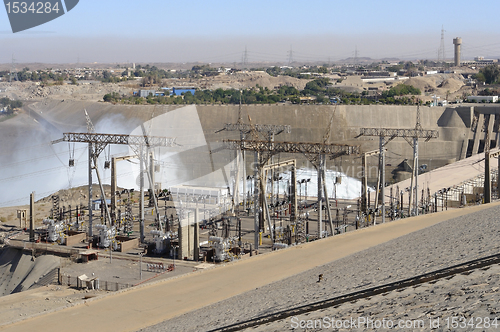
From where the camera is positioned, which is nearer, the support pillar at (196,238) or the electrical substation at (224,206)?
the support pillar at (196,238)

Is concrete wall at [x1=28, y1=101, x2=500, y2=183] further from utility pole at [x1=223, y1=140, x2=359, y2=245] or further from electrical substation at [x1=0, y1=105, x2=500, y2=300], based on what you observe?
utility pole at [x1=223, y1=140, x2=359, y2=245]

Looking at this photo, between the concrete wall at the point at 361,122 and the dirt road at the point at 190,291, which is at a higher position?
the concrete wall at the point at 361,122

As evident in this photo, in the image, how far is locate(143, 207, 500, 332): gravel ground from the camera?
30.7 ft

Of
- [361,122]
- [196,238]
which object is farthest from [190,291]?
[361,122]

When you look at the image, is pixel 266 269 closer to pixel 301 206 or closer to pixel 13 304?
pixel 13 304

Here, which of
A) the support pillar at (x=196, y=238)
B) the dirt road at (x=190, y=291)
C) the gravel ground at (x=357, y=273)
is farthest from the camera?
the support pillar at (x=196, y=238)

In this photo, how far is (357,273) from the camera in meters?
11.1

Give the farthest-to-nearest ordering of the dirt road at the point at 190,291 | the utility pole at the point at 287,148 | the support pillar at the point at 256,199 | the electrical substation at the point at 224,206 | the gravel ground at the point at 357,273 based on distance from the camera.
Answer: the support pillar at the point at 256,199 → the electrical substation at the point at 224,206 → the utility pole at the point at 287,148 → the dirt road at the point at 190,291 → the gravel ground at the point at 357,273

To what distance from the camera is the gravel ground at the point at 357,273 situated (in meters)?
9.34

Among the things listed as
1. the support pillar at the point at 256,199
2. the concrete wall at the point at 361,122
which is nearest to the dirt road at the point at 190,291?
the support pillar at the point at 256,199

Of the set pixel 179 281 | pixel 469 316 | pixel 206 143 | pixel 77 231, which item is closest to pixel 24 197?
pixel 206 143

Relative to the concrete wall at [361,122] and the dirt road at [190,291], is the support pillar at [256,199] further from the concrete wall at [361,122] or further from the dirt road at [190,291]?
the concrete wall at [361,122]

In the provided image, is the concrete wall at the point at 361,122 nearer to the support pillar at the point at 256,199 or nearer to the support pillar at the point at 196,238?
the support pillar at the point at 256,199

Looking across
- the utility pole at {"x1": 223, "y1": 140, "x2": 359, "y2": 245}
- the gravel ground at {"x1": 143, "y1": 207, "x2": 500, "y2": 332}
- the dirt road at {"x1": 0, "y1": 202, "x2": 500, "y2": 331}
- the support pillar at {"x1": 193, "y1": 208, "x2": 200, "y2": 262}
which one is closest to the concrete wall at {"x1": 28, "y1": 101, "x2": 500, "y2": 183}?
the utility pole at {"x1": 223, "y1": 140, "x2": 359, "y2": 245}
